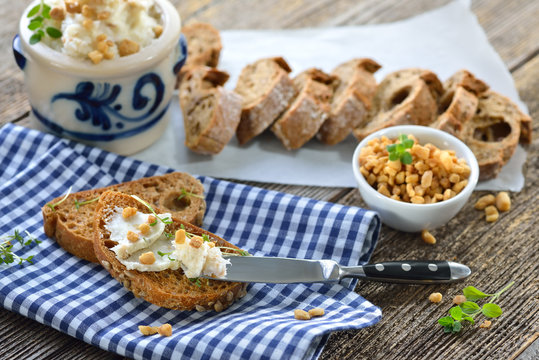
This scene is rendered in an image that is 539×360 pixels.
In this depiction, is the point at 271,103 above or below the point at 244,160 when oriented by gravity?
above

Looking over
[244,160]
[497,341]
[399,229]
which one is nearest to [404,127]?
[399,229]

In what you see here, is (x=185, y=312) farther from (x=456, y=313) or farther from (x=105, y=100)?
(x=105, y=100)

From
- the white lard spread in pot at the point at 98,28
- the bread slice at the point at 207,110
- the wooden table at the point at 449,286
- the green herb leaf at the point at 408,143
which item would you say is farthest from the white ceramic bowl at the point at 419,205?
the white lard spread in pot at the point at 98,28

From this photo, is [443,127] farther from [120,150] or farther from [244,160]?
[120,150]

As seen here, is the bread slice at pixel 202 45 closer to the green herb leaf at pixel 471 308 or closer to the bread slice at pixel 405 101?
the bread slice at pixel 405 101

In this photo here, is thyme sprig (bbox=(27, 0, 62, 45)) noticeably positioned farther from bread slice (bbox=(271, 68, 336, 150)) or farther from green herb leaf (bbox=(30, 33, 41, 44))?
bread slice (bbox=(271, 68, 336, 150))

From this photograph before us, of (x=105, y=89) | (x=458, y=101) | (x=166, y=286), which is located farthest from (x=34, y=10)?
(x=458, y=101)

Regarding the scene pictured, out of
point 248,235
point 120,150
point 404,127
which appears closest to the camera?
point 248,235
